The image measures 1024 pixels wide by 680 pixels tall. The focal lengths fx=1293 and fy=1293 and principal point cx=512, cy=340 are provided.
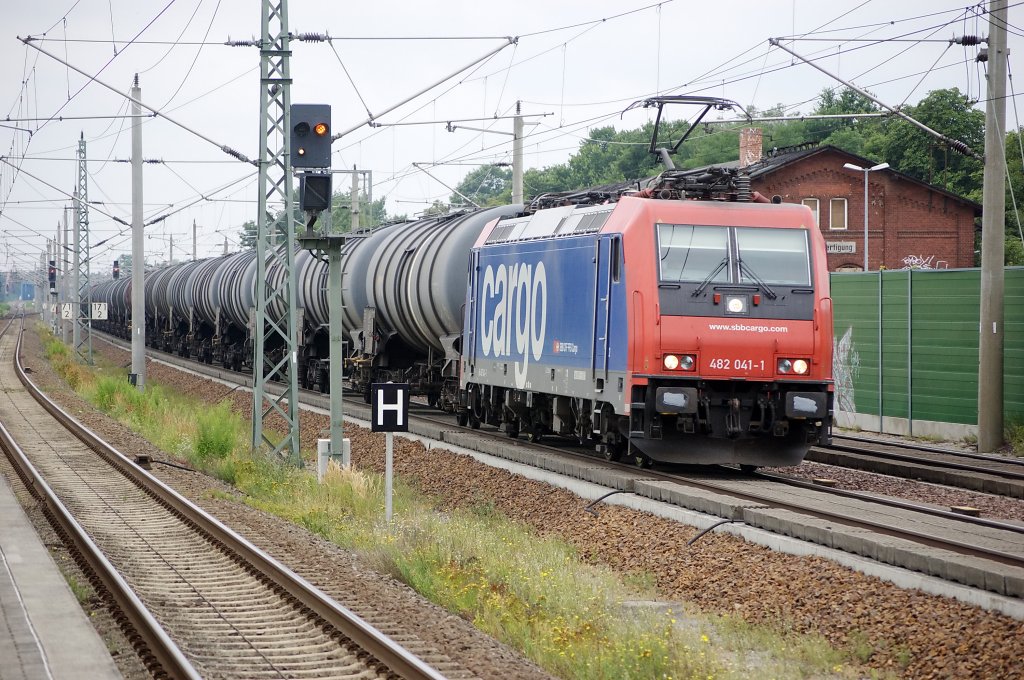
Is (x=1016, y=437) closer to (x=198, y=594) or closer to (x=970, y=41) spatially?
(x=970, y=41)

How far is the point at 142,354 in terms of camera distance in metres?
34.4

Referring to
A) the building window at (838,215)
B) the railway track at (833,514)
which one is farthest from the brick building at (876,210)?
the railway track at (833,514)

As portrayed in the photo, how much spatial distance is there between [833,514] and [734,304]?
3866 millimetres

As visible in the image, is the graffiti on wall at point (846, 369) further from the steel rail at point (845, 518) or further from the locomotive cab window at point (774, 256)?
the locomotive cab window at point (774, 256)

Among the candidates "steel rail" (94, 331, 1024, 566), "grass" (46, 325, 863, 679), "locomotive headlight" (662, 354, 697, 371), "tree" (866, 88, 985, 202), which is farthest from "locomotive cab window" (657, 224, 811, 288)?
"tree" (866, 88, 985, 202)

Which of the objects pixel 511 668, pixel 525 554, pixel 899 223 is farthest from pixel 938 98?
pixel 511 668

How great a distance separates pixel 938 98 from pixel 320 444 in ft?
165

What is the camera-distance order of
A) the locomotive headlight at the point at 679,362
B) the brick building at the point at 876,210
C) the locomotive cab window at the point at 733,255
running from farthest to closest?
1. the brick building at the point at 876,210
2. the locomotive cab window at the point at 733,255
3. the locomotive headlight at the point at 679,362

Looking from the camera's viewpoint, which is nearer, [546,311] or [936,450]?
[546,311]

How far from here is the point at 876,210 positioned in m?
50.3

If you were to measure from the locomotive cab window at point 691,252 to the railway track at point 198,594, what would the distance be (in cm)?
579

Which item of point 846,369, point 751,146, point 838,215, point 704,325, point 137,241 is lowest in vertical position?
point 846,369

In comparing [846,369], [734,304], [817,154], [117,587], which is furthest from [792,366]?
[817,154]

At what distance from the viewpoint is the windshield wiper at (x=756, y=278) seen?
1505 cm
